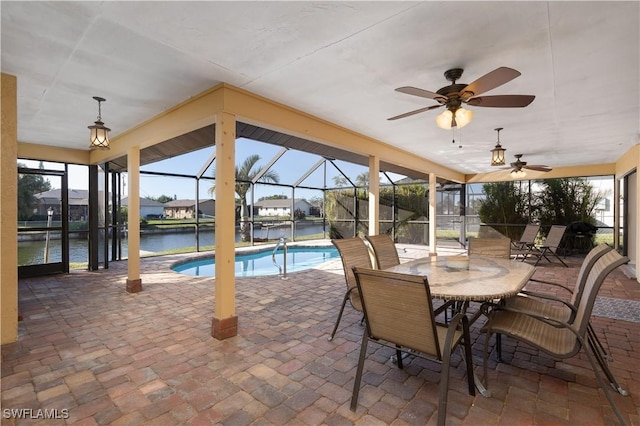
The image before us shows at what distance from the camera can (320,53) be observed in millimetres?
2338

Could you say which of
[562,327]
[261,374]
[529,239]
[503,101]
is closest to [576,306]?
[562,327]

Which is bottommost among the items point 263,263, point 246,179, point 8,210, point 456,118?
point 263,263

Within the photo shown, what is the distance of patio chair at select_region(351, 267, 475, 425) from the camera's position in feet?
5.25

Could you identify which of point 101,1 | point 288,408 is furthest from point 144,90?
point 288,408

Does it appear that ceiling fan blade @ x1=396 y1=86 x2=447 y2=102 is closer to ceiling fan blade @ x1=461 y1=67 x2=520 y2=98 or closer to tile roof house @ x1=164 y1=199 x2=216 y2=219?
ceiling fan blade @ x1=461 y1=67 x2=520 y2=98

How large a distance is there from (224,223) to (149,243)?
709 cm

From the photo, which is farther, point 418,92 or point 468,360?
point 418,92

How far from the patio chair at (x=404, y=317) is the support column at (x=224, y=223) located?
1585 millimetres

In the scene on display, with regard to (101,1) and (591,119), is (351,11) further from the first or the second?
(591,119)

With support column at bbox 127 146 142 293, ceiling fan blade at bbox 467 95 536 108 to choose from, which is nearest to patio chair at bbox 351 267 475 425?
ceiling fan blade at bbox 467 95 536 108

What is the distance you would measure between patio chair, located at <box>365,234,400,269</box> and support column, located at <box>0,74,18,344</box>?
3.52 meters

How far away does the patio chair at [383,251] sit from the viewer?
3418 millimetres

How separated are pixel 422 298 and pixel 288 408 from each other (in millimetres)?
1099

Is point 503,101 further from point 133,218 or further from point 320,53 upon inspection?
point 133,218
